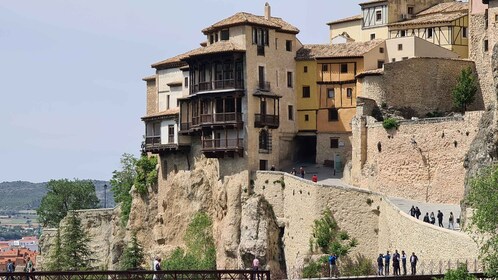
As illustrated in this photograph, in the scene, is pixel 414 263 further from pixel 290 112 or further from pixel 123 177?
pixel 123 177

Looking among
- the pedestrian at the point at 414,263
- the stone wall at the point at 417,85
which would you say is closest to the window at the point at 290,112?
the stone wall at the point at 417,85

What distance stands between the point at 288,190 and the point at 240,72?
384 inches

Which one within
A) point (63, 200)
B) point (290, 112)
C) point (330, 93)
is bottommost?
point (63, 200)

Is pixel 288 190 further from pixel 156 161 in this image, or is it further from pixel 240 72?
pixel 156 161

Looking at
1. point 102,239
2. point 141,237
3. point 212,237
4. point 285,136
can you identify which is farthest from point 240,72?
point 102,239

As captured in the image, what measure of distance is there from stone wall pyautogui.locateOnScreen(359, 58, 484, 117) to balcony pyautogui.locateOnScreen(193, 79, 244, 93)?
9.96m

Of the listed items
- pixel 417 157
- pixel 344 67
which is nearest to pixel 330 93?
pixel 344 67

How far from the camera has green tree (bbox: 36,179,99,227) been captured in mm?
150125

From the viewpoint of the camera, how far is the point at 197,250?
97.9 metres

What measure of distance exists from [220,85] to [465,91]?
18.0 meters

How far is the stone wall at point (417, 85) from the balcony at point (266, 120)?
790 centimetres

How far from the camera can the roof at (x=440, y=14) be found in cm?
9900

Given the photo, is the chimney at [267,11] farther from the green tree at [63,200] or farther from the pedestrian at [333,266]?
the green tree at [63,200]

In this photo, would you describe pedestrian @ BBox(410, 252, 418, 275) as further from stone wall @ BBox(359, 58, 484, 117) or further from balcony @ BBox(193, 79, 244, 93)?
balcony @ BBox(193, 79, 244, 93)
